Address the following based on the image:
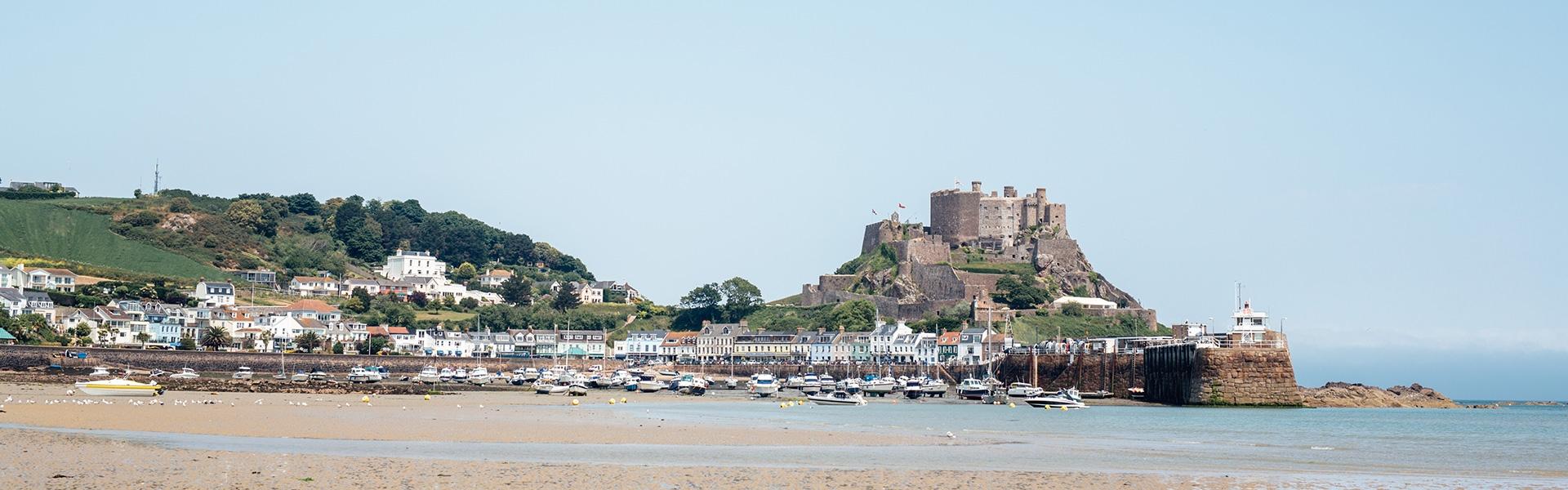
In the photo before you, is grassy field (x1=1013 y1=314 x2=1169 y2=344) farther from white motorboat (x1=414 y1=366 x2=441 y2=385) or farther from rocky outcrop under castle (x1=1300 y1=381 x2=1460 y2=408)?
white motorboat (x1=414 y1=366 x2=441 y2=385)

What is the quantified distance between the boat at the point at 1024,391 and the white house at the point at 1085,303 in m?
46.8

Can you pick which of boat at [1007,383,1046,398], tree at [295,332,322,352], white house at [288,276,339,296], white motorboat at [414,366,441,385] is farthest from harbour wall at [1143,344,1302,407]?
white house at [288,276,339,296]

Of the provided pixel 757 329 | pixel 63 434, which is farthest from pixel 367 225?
pixel 63 434

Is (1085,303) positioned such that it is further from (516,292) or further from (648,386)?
(516,292)

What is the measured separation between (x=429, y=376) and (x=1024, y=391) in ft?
131

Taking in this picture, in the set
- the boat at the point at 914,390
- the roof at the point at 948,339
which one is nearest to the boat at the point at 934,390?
the boat at the point at 914,390

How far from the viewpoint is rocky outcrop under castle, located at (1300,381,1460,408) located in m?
66.2

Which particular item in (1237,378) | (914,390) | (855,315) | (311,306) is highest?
(855,315)

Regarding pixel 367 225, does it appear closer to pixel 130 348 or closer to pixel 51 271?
pixel 51 271

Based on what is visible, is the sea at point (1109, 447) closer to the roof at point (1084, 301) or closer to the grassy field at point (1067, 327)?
the grassy field at point (1067, 327)

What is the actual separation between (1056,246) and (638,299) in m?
46.0

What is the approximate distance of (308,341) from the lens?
10838cm

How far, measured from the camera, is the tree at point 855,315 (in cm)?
12019

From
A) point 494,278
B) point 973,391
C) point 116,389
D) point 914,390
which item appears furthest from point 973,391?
point 494,278
